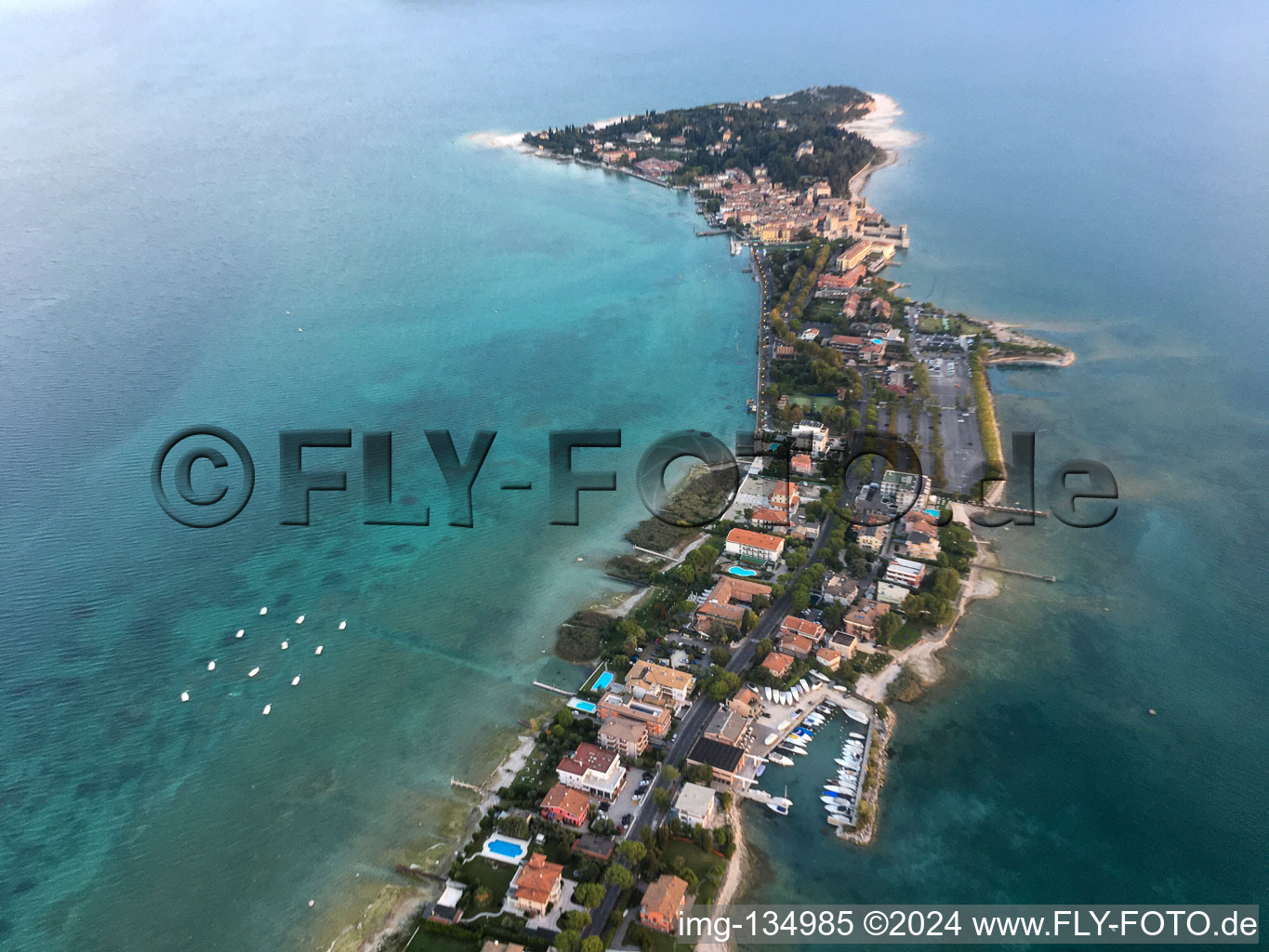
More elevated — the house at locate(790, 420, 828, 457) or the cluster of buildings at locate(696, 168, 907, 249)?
the cluster of buildings at locate(696, 168, 907, 249)

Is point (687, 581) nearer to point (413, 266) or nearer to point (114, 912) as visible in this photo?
point (114, 912)

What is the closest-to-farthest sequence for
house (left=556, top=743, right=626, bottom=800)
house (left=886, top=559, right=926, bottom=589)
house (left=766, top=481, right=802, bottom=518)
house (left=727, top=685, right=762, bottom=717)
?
house (left=556, top=743, right=626, bottom=800) → house (left=727, top=685, right=762, bottom=717) → house (left=886, top=559, right=926, bottom=589) → house (left=766, top=481, right=802, bottom=518)

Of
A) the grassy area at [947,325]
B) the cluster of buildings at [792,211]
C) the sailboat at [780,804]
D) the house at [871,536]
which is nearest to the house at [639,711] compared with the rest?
the sailboat at [780,804]

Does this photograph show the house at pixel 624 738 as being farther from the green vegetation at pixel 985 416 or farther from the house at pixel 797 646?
the green vegetation at pixel 985 416

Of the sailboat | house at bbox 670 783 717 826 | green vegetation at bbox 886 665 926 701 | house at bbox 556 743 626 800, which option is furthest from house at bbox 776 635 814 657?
house at bbox 556 743 626 800

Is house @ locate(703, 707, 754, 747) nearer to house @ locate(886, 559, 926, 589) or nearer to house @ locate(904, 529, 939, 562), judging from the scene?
house @ locate(886, 559, 926, 589)

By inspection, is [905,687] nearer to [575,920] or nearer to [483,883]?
[575,920]
